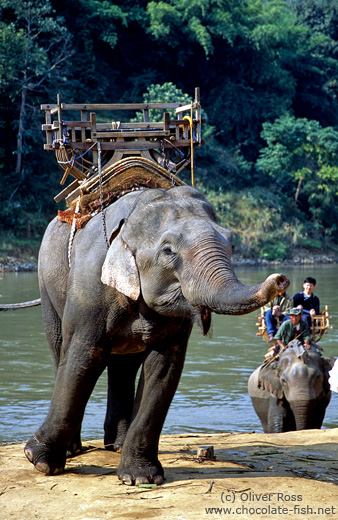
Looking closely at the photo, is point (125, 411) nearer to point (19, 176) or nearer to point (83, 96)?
point (19, 176)

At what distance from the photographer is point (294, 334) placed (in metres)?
8.52

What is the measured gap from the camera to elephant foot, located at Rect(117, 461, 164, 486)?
4.34m

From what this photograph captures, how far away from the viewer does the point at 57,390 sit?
14.6ft

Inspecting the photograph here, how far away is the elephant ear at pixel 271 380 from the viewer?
8.52 metres

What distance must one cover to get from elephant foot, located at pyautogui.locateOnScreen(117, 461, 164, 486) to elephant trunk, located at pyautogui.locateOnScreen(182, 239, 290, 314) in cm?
114

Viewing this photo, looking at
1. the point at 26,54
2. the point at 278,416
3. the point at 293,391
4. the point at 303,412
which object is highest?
the point at 26,54

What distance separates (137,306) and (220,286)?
744 mm

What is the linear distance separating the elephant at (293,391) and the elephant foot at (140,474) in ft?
12.5

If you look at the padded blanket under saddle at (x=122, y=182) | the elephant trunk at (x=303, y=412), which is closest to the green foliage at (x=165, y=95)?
the elephant trunk at (x=303, y=412)

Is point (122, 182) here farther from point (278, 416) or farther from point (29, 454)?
point (278, 416)

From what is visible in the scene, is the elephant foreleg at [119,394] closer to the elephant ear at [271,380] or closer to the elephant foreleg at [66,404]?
the elephant foreleg at [66,404]

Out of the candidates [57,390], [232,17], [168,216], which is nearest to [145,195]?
[168,216]

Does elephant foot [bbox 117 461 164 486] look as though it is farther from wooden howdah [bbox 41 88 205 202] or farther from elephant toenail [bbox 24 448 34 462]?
wooden howdah [bbox 41 88 205 202]

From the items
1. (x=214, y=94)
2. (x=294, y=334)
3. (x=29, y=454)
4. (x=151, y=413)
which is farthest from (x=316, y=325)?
(x=214, y=94)
